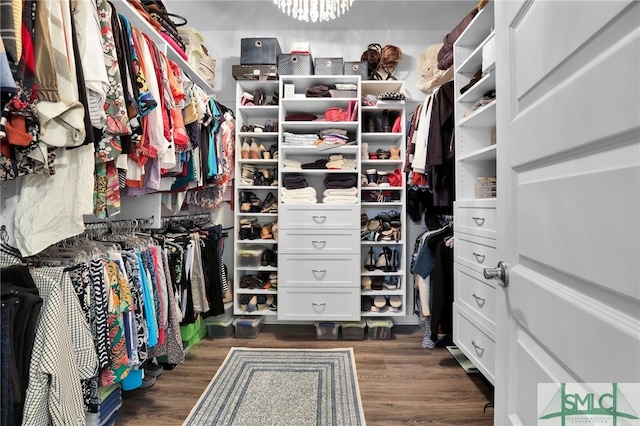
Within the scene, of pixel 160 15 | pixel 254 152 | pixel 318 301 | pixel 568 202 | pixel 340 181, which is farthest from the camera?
pixel 254 152

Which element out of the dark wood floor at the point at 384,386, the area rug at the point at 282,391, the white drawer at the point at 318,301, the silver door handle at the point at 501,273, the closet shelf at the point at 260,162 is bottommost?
the dark wood floor at the point at 384,386

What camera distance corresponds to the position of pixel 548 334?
0.68 metres

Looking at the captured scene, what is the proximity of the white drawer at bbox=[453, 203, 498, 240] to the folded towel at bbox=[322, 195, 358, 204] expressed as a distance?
943mm

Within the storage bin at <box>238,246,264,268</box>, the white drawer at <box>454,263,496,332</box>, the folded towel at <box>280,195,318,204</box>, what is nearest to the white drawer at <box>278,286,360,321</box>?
the storage bin at <box>238,246,264,268</box>

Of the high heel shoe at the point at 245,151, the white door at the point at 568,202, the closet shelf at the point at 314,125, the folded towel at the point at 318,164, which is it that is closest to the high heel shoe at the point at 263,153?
the high heel shoe at the point at 245,151

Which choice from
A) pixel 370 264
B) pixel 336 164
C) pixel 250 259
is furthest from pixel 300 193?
pixel 370 264

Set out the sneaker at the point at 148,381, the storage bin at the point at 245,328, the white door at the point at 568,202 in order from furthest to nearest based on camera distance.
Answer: the storage bin at the point at 245,328 < the sneaker at the point at 148,381 < the white door at the point at 568,202

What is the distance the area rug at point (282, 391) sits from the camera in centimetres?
168

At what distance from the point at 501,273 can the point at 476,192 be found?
118 cm

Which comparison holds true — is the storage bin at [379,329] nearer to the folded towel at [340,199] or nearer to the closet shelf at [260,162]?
the folded towel at [340,199]

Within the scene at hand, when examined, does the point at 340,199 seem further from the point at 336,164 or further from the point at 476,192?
the point at 476,192

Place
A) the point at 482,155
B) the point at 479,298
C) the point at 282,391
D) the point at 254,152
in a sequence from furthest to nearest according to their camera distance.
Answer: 1. the point at 254,152
2. the point at 282,391
3. the point at 482,155
4. the point at 479,298

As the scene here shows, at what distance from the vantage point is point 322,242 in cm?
272

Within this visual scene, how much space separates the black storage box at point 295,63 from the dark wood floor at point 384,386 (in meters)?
2.19
